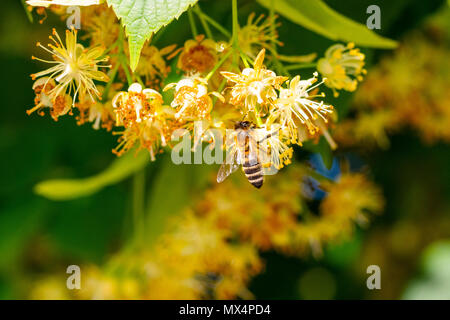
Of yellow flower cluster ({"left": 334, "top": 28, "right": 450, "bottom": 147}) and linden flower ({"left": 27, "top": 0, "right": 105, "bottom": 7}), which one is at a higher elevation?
yellow flower cluster ({"left": 334, "top": 28, "right": 450, "bottom": 147})

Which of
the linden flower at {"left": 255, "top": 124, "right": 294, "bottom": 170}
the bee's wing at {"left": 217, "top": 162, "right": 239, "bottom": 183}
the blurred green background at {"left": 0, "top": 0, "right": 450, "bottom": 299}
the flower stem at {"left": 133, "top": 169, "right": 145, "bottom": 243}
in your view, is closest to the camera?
the linden flower at {"left": 255, "top": 124, "right": 294, "bottom": 170}

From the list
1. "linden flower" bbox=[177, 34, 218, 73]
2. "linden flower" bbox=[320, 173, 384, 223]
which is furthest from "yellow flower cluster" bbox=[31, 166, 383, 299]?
"linden flower" bbox=[177, 34, 218, 73]

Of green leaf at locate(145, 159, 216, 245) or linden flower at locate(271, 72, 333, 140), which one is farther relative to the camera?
green leaf at locate(145, 159, 216, 245)

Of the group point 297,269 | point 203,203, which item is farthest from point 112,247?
point 297,269

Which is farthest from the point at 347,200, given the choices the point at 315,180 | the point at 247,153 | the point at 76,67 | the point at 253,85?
the point at 76,67

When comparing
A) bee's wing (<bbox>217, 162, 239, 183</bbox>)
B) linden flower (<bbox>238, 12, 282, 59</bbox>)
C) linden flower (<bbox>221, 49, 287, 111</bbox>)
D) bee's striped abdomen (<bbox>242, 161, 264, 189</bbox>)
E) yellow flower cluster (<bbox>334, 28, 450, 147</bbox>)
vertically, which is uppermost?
yellow flower cluster (<bbox>334, 28, 450, 147</bbox>)

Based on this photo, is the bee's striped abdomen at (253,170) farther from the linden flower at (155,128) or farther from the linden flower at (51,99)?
the linden flower at (51,99)

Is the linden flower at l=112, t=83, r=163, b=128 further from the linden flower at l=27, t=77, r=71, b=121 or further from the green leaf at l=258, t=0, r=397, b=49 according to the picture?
the green leaf at l=258, t=0, r=397, b=49
